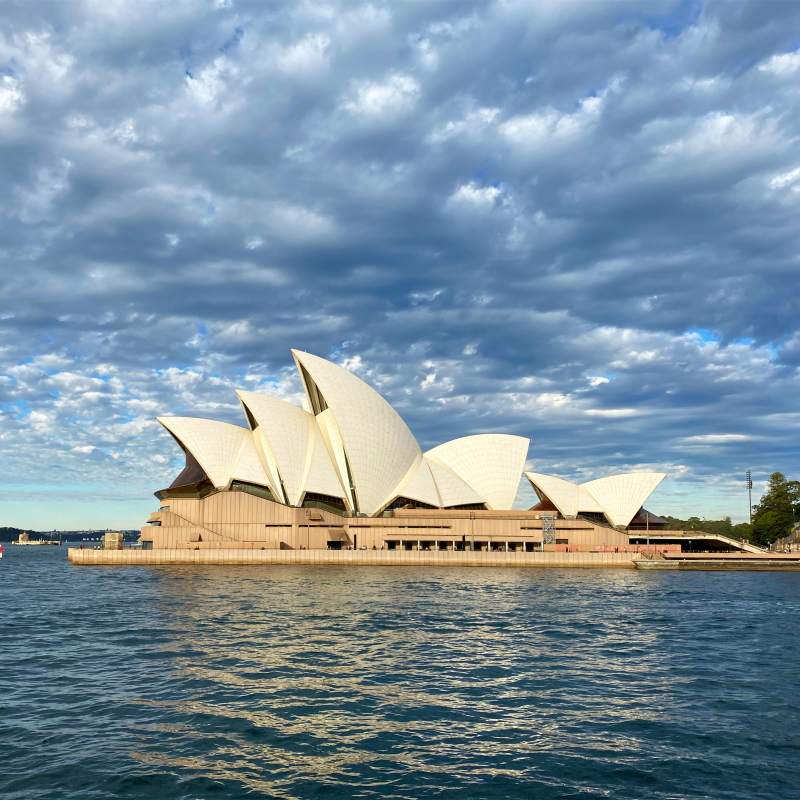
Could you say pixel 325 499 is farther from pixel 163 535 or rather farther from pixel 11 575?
pixel 11 575

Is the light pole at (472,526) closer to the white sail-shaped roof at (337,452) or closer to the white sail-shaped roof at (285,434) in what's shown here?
the white sail-shaped roof at (337,452)

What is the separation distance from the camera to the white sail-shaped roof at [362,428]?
254ft

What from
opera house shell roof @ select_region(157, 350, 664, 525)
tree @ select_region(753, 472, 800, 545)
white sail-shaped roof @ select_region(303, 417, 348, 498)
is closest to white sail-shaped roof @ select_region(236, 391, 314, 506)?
opera house shell roof @ select_region(157, 350, 664, 525)

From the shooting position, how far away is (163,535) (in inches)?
2854

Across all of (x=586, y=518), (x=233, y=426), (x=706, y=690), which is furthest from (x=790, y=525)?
(x=706, y=690)

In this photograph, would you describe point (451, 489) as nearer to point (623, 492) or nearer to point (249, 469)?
point (623, 492)

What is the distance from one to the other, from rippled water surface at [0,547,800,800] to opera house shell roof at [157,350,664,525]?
40806 mm

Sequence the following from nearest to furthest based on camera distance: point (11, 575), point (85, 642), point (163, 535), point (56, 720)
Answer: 1. point (56, 720)
2. point (85, 642)
3. point (11, 575)
4. point (163, 535)

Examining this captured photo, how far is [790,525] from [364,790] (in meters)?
117

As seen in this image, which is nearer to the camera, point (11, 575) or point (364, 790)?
point (364, 790)

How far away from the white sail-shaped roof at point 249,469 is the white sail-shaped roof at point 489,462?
23.9m

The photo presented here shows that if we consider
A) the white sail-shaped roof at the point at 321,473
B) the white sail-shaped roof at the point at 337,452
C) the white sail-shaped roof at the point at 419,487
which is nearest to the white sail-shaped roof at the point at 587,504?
the white sail-shaped roof at the point at 419,487

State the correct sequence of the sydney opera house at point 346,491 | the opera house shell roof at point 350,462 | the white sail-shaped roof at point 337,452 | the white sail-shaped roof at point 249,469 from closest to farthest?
the sydney opera house at point 346,491
the white sail-shaped roof at point 249,469
the opera house shell roof at point 350,462
the white sail-shaped roof at point 337,452

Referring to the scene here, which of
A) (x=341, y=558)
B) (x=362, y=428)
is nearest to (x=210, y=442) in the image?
(x=362, y=428)
